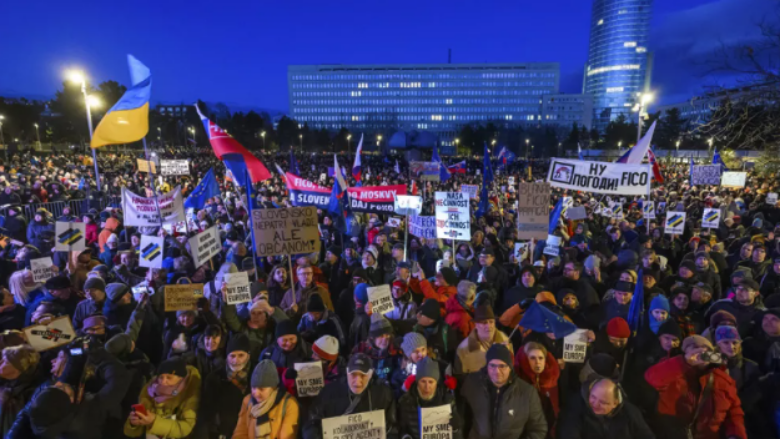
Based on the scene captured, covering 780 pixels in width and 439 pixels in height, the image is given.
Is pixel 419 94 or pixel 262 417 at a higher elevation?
pixel 419 94

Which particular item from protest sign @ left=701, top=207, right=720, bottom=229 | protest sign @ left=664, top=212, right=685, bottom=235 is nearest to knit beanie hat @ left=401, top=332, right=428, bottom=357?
protest sign @ left=664, top=212, right=685, bottom=235

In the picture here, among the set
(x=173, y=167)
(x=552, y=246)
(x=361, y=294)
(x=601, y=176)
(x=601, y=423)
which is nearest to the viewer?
(x=601, y=423)

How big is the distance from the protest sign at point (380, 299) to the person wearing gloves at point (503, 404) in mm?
1466

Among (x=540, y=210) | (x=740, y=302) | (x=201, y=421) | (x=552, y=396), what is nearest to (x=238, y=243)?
(x=201, y=421)

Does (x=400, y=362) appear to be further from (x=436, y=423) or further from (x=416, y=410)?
(x=436, y=423)

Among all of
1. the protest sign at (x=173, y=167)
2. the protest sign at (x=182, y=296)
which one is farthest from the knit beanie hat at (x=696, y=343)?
the protest sign at (x=173, y=167)

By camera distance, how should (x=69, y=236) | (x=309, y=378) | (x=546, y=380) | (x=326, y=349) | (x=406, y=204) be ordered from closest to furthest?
1. (x=309, y=378)
2. (x=546, y=380)
3. (x=326, y=349)
4. (x=69, y=236)
5. (x=406, y=204)

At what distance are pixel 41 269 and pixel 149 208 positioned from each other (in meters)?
1.99

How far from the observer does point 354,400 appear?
9.84 feet

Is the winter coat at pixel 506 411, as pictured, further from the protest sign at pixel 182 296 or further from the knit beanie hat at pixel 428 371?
the protest sign at pixel 182 296

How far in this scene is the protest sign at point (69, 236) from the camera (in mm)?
6602

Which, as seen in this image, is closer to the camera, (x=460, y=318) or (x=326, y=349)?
(x=326, y=349)

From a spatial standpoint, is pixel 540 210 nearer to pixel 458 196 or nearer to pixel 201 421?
pixel 458 196

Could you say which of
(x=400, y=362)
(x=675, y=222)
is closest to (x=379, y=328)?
(x=400, y=362)
